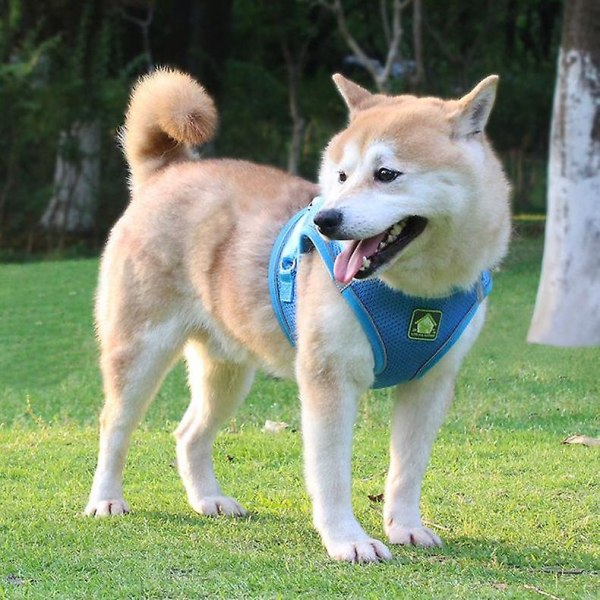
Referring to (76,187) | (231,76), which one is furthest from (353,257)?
(231,76)

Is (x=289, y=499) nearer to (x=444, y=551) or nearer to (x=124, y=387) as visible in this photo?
(x=124, y=387)

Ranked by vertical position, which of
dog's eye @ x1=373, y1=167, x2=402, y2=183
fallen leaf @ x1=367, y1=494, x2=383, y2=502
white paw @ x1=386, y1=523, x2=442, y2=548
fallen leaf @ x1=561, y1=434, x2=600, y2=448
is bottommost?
fallen leaf @ x1=561, y1=434, x2=600, y2=448

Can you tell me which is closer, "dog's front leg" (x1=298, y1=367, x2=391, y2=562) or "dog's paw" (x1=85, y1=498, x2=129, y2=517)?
"dog's front leg" (x1=298, y1=367, x2=391, y2=562)

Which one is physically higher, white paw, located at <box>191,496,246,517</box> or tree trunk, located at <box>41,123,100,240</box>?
white paw, located at <box>191,496,246,517</box>

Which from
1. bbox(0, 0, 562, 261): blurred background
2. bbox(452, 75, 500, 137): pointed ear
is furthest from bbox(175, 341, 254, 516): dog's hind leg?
bbox(0, 0, 562, 261): blurred background

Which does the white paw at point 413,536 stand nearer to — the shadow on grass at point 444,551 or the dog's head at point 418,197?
the shadow on grass at point 444,551

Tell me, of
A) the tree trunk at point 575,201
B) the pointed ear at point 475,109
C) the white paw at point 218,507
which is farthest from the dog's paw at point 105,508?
the tree trunk at point 575,201

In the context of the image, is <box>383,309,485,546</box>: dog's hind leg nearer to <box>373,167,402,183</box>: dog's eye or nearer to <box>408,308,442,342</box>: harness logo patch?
<box>408,308,442,342</box>: harness logo patch

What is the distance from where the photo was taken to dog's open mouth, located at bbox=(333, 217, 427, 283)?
399cm

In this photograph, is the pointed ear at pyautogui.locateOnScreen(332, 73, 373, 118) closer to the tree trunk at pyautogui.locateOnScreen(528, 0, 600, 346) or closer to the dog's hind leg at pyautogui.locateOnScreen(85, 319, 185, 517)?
the dog's hind leg at pyautogui.locateOnScreen(85, 319, 185, 517)

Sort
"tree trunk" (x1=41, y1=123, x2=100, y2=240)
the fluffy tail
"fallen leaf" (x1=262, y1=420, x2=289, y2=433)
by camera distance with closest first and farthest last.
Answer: the fluffy tail → "fallen leaf" (x1=262, y1=420, x2=289, y2=433) → "tree trunk" (x1=41, y1=123, x2=100, y2=240)

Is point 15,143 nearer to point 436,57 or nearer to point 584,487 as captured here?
point 436,57

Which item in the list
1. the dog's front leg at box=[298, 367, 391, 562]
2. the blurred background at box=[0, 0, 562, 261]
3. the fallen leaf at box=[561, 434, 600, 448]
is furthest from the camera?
the blurred background at box=[0, 0, 562, 261]

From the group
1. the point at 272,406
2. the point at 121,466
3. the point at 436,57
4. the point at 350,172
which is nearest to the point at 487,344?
the point at 272,406
